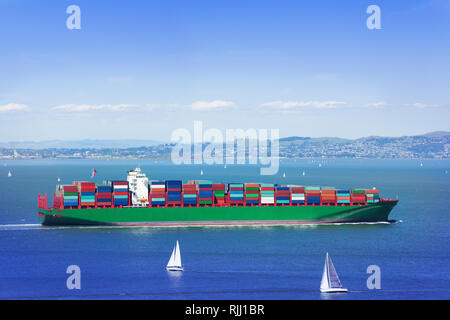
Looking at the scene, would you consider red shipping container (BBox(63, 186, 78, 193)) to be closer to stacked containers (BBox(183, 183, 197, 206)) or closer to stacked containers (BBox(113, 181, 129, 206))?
stacked containers (BBox(113, 181, 129, 206))

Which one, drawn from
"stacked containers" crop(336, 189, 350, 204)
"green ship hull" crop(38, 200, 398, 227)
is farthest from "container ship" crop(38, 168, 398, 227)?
"stacked containers" crop(336, 189, 350, 204)

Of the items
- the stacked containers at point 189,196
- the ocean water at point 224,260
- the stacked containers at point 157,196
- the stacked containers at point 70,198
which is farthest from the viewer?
the stacked containers at point 189,196

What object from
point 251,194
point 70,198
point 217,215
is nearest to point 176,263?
point 217,215

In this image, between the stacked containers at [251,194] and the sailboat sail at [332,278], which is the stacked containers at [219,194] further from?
the sailboat sail at [332,278]

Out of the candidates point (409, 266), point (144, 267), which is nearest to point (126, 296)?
point (144, 267)

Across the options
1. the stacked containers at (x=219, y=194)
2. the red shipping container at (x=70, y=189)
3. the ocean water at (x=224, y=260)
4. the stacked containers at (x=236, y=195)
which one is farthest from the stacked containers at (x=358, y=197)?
the red shipping container at (x=70, y=189)
